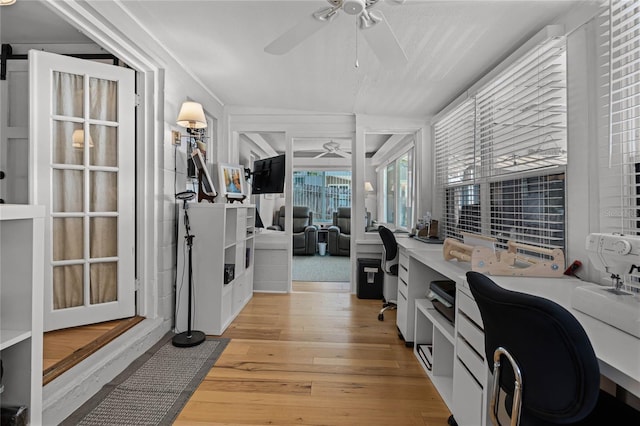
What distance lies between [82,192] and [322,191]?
235 inches

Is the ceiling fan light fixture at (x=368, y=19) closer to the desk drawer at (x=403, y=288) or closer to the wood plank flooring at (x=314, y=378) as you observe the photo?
the desk drawer at (x=403, y=288)

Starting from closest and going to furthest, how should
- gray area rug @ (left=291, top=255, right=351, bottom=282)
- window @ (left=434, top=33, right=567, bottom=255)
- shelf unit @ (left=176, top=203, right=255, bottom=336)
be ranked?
1. window @ (left=434, top=33, right=567, bottom=255)
2. shelf unit @ (left=176, top=203, right=255, bottom=336)
3. gray area rug @ (left=291, top=255, right=351, bottom=282)

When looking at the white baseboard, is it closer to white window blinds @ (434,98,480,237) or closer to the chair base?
the chair base

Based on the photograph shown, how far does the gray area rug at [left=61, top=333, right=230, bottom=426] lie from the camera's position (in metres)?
1.62

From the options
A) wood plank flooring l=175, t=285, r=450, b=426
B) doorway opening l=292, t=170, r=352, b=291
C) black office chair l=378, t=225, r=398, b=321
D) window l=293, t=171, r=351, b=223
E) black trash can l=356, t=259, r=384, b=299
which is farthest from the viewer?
window l=293, t=171, r=351, b=223

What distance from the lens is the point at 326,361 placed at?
2.25 meters

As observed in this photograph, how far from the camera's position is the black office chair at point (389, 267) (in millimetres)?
3082

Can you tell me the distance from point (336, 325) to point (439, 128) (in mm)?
2569

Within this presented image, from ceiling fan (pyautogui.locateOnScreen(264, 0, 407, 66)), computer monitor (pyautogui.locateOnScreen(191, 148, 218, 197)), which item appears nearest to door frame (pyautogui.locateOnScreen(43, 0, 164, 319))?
computer monitor (pyautogui.locateOnScreen(191, 148, 218, 197))

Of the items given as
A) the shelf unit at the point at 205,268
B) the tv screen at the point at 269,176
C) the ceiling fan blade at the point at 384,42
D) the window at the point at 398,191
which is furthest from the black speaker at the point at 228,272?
the window at the point at 398,191

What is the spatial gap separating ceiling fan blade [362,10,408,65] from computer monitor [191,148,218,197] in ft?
5.81

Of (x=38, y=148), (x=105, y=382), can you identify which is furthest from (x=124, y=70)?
(x=105, y=382)

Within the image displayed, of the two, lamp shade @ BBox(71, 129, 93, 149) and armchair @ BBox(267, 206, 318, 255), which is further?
armchair @ BBox(267, 206, 318, 255)

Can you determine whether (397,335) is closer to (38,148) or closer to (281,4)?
(281,4)
